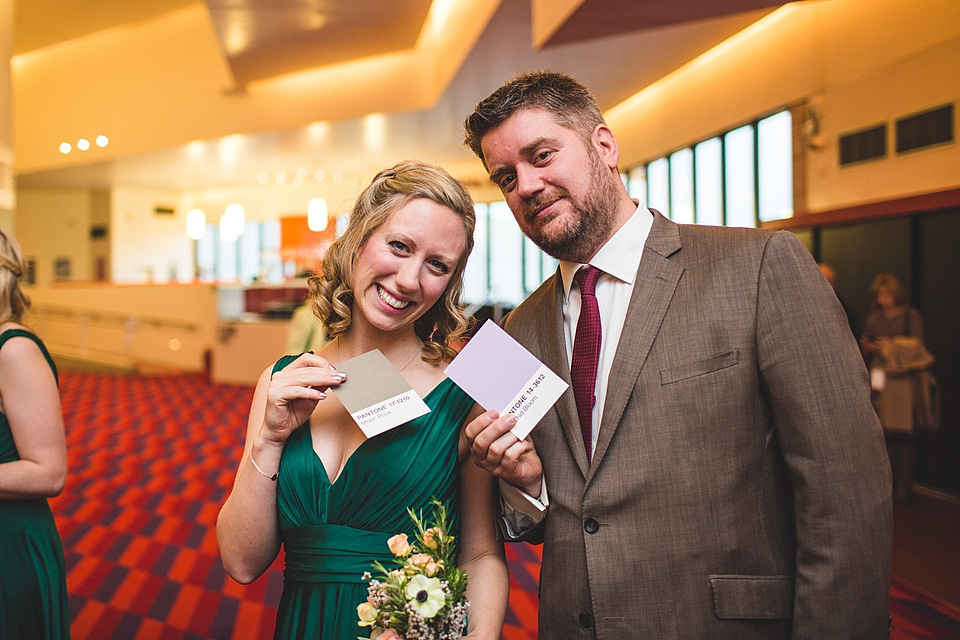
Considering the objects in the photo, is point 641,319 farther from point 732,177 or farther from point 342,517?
point 732,177

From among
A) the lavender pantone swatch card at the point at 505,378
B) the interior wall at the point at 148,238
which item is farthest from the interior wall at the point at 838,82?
the interior wall at the point at 148,238

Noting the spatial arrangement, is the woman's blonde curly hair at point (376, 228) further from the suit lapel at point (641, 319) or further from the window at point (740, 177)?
the window at point (740, 177)

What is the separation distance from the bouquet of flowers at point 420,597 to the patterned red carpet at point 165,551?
7.66 ft

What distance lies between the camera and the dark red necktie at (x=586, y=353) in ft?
4.55

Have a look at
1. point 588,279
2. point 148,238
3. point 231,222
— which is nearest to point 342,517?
point 588,279

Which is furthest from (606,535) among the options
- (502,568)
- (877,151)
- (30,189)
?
(30,189)

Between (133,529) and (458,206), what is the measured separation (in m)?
4.24

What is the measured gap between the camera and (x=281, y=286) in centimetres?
1099

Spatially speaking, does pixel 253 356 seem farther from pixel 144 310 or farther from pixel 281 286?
pixel 144 310

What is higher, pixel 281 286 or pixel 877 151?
pixel 877 151

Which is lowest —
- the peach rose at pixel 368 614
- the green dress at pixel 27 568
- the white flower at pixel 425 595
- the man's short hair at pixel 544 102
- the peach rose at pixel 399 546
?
the green dress at pixel 27 568

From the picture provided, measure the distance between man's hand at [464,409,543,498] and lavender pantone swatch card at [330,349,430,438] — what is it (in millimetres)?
116

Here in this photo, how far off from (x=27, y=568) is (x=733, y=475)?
1854 mm

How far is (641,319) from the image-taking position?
1365 mm
